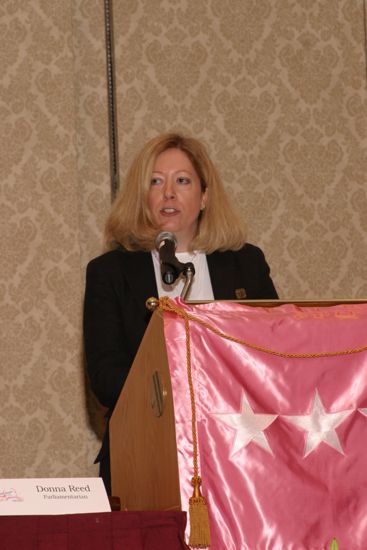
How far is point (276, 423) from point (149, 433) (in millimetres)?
307

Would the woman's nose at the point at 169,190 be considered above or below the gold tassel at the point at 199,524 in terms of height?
above

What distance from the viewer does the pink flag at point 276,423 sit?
1.76 m

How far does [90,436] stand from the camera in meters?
4.27

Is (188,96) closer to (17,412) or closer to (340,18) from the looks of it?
(340,18)

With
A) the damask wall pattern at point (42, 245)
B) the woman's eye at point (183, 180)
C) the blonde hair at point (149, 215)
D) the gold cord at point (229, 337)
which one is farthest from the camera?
the damask wall pattern at point (42, 245)

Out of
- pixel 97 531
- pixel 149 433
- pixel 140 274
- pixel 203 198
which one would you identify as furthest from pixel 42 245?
pixel 97 531

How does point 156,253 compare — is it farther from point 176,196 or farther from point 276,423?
point 276,423

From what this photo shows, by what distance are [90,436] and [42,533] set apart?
104 inches

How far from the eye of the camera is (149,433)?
1998 millimetres

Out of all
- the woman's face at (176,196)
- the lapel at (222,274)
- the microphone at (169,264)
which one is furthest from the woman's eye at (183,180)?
the microphone at (169,264)

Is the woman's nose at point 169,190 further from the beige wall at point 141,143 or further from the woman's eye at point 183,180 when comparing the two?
the beige wall at point 141,143

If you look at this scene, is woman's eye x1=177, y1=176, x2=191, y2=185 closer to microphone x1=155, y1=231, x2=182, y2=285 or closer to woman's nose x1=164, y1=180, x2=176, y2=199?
woman's nose x1=164, y1=180, x2=176, y2=199

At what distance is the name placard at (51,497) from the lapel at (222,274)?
1.49 m

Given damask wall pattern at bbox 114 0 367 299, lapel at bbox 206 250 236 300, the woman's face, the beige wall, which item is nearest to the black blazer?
lapel at bbox 206 250 236 300
